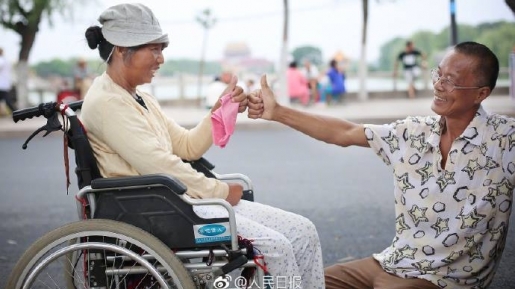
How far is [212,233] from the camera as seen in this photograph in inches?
113

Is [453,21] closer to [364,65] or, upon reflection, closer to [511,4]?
[364,65]

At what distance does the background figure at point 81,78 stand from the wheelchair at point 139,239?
17302 mm

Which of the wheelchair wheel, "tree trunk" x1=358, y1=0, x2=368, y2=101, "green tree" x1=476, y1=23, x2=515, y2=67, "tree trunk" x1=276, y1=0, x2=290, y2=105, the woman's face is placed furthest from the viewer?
"tree trunk" x1=358, y1=0, x2=368, y2=101

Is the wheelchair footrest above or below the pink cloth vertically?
below

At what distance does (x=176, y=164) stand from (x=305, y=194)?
4.31 meters

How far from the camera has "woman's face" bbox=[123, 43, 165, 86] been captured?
319 centimetres

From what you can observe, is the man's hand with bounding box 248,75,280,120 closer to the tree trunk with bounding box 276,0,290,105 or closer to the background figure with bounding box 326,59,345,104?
the tree trunk with bounding box 276,0,290,105

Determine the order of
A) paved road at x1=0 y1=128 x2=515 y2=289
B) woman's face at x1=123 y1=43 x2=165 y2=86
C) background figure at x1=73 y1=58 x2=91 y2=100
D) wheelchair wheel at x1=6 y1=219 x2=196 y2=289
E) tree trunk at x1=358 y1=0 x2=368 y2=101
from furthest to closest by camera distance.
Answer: tree trunk at x1=358 y1=0 x2=368 y2=101 < background figure at x1=73 y1=58 x2=91 y2=100 < paved road at x1=0 y1=128 x2=515 y2=289 < woman's face at x1=123 y1=43 x2=165 y2=86 < wheelchair wheel at x1=6 y1=219 x2=196 y2=289

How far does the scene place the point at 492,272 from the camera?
10.0ft

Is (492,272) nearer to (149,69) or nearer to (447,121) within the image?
(447,121)

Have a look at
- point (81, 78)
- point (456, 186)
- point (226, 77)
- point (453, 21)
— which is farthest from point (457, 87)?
point (81, 78)

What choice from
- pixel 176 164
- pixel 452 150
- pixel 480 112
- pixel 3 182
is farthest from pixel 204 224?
pixel 3 182

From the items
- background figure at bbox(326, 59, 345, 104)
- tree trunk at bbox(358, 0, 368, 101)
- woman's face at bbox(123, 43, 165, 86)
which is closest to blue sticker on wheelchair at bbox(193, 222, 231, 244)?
woman's face at bbox(123, 43, 165, 86)

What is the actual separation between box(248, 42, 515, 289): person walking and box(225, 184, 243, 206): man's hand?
2.36 ft
